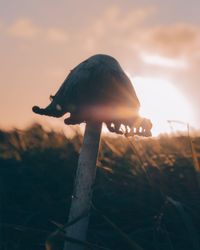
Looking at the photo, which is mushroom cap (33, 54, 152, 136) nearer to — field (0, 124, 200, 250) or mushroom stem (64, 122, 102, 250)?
mushroom stem (64, 122, 102, 250)

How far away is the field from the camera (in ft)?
9.36

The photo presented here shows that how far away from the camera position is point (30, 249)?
115 inches

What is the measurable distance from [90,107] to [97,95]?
8 cm

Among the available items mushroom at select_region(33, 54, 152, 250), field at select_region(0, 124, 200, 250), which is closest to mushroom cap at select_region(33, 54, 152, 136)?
mushroom at select_region(33, 54, 152, 250)

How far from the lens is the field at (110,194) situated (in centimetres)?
285

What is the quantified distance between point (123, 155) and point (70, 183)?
487 millimetres

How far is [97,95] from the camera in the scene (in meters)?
2.61

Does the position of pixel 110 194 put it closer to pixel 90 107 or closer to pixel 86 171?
pixel 86 171

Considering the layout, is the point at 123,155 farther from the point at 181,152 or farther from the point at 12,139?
the point at 12,139

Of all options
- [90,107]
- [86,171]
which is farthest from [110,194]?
[90,107]

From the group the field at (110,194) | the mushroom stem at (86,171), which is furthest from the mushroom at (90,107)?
the field at (110,194)

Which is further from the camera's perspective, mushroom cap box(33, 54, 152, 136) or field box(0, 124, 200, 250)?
field box(0, 124, 200, 250)

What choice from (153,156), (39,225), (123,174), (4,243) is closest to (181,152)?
(153,156)

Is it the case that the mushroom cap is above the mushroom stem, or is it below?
above
